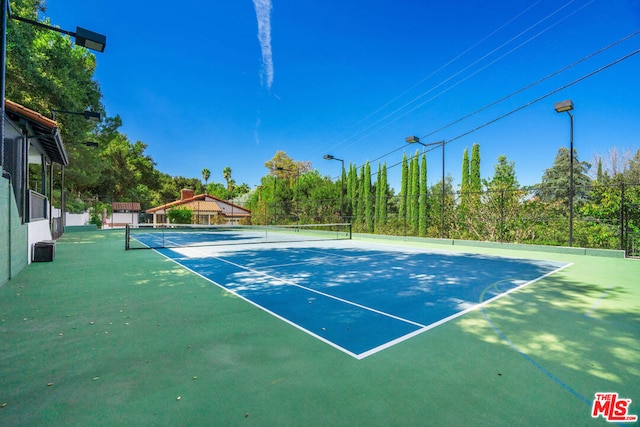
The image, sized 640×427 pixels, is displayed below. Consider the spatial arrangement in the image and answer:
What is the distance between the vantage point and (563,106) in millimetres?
11445

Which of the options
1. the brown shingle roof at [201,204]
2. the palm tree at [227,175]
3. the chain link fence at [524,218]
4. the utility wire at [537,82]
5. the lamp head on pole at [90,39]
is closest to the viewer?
the lamp head on pole at [90,39]

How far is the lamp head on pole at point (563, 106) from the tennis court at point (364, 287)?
5923mm

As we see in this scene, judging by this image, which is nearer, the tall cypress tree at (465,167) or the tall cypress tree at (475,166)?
the tall cypress tree at (475,166)

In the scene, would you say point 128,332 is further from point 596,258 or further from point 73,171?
point 73,171

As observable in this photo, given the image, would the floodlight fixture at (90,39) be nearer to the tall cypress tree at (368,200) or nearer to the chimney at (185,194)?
the tall cypress tree at (368,200)

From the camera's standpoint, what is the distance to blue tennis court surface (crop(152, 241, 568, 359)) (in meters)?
4.17

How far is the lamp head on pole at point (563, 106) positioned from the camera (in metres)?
11.2

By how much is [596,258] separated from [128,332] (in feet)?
48.8

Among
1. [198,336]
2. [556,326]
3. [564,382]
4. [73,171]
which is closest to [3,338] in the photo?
[198,336]

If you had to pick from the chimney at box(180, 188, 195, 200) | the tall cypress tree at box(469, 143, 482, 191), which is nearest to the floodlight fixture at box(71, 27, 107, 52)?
the tall cypress tree at box(469, 143, 482, 191)

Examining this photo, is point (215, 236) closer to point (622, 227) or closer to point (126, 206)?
point (622, 227)

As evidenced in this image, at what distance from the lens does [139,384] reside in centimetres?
266

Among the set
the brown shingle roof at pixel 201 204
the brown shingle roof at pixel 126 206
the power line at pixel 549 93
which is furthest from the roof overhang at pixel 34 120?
the brown shingle roof at pixel 126 206

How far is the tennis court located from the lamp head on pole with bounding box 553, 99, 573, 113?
5923mm
